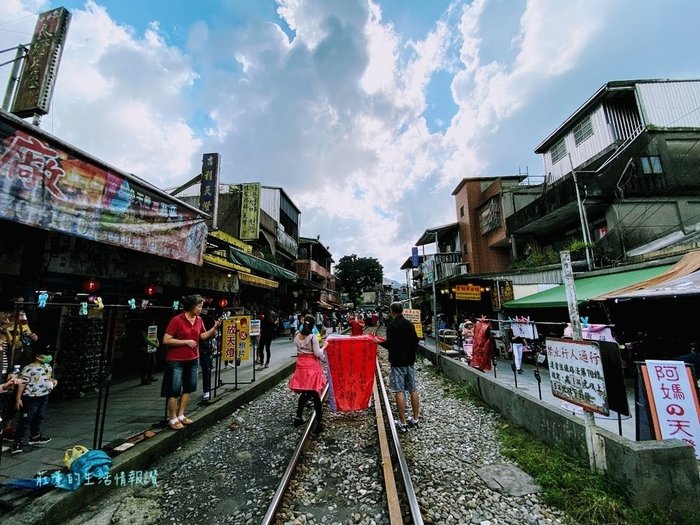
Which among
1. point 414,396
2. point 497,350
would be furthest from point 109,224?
point 497,350

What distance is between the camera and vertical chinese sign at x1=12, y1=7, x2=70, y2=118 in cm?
553

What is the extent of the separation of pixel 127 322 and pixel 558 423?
1105 cm

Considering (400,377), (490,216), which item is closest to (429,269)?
(490,216)

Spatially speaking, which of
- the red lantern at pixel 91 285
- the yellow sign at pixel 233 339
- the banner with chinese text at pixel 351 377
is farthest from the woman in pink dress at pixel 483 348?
the red lantern at pixel 91 285

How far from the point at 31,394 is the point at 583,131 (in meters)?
22.1

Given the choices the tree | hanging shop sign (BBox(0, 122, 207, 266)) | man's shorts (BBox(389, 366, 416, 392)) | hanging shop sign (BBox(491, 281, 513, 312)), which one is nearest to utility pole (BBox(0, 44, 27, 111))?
hanging shop sign (BBox(0, 122, 207, 266))

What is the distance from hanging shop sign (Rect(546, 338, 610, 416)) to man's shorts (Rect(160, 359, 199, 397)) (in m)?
5.19

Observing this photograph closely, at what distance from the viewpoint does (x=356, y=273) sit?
5178 cm

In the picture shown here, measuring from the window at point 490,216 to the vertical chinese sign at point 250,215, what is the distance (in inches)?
599

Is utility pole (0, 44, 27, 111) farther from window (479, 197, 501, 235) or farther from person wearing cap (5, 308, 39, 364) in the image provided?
window (479, 197, 501, 235)

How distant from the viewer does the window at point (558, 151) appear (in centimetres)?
1780

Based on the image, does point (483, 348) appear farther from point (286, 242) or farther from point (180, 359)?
point (286, 242)

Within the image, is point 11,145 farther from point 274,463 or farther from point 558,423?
point 558,423

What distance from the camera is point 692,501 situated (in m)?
2.79
